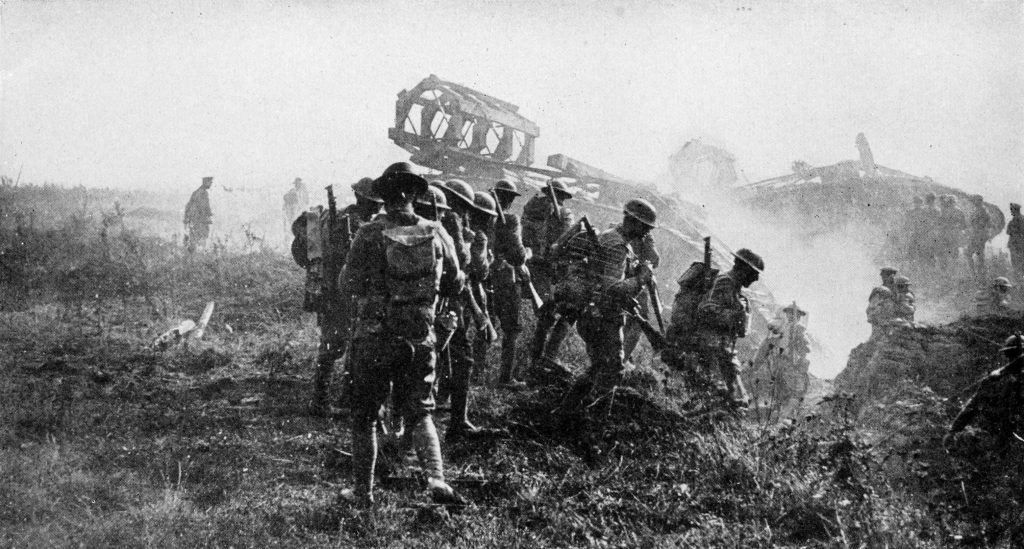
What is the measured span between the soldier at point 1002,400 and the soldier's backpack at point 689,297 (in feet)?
8.79

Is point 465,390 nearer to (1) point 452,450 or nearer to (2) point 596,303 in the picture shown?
(1) point 452,450

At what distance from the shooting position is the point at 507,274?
20.3 feet

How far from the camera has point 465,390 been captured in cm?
468

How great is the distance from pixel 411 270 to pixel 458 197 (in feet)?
4.97

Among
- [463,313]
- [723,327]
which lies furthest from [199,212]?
→ [723,327]

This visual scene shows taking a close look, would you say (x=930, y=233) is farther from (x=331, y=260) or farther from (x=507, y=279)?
(x=331, y=260)

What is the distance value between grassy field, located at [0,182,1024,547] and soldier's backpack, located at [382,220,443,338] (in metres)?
1.07

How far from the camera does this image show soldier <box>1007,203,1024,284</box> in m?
13.7

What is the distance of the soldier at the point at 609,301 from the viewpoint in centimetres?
525

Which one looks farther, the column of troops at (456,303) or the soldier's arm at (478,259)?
the soldier's arm at (478,259)

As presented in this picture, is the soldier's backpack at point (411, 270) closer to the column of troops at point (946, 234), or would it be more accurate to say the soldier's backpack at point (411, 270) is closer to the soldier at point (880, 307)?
the soldier at point (880, 307)

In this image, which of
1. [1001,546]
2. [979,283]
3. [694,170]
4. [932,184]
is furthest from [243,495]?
[694,170]

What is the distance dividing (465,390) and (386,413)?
2.19 feet

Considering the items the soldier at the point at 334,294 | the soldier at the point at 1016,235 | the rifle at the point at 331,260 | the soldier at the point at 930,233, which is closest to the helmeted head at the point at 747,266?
the soldier at the point at 334,294
